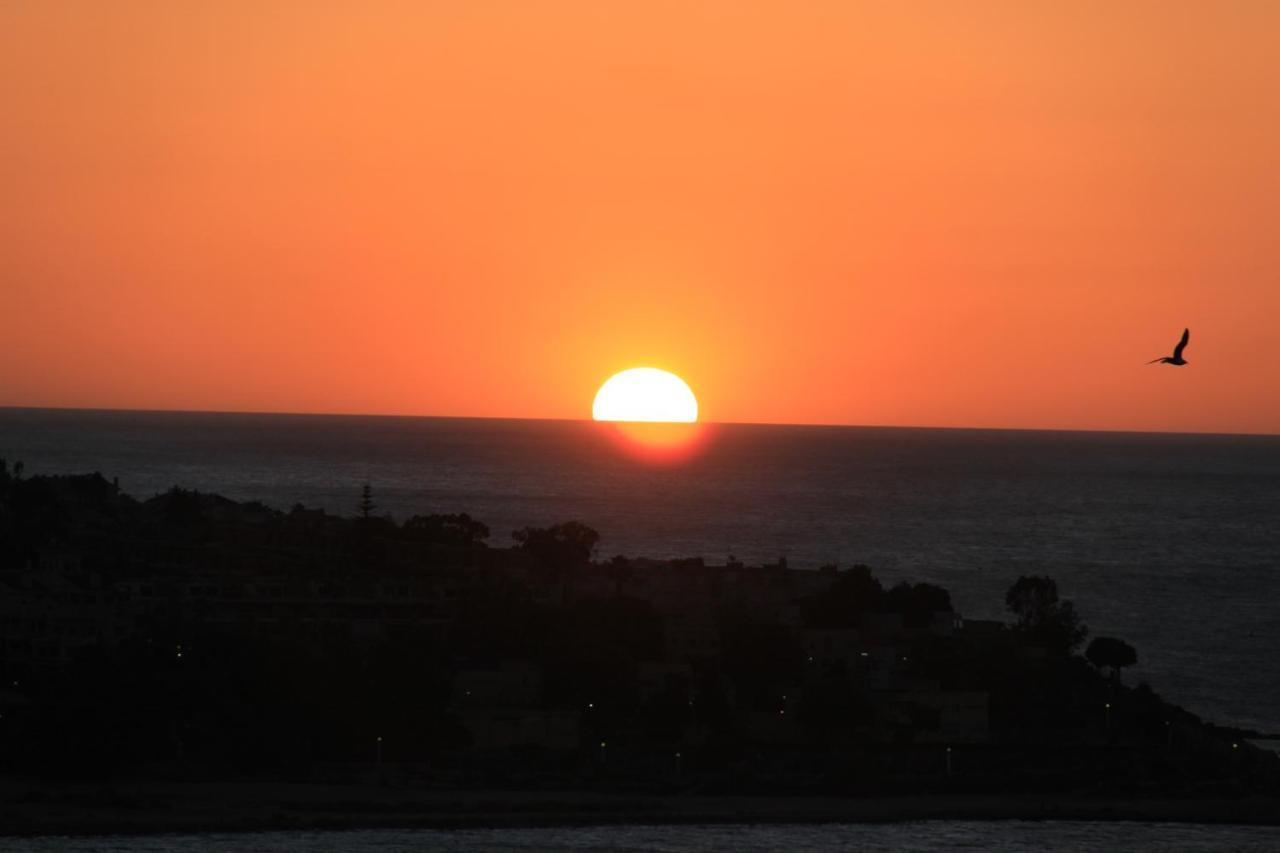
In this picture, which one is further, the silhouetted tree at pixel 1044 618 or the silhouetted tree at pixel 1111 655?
the silhouetted tree at pixel 1044 618

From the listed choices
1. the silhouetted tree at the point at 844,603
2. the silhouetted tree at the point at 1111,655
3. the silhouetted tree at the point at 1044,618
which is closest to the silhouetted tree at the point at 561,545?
the silhouetted tree at the point at 844,603

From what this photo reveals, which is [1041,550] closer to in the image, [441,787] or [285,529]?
[285,529]

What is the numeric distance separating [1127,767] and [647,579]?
2126 cm

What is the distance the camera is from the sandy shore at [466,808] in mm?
40062

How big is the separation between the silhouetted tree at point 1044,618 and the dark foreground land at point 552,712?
512mm

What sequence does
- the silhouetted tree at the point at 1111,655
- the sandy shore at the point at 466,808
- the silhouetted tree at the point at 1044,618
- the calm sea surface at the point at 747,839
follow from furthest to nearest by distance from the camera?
the silhouetted tree at the point at 1044,618 → the silhouetted tree at the point at 1111,655 → the sandy shore at the point at 466,808 → the calm sea surface at the point at 747,839

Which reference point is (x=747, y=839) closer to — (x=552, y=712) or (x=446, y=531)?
(x=552, y=712)

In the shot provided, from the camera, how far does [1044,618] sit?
6222cm

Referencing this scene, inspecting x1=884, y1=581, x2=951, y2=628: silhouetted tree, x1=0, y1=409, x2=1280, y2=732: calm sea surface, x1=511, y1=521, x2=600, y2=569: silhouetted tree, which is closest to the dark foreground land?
x1=884, y1=581, x2=951, y2=628: silhouetted tree

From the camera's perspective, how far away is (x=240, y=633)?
2024 inches

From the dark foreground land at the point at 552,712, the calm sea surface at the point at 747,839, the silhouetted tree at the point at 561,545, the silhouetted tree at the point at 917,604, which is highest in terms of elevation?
the silhouetted tree at the point at 561,545

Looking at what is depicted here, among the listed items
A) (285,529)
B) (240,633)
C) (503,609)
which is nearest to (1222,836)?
(503,609)

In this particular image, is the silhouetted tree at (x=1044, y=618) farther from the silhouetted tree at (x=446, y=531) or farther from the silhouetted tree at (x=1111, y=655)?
the silhouetted tree at (x=446, y=531)

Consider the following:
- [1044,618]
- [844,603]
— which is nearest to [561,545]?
[844,603]
